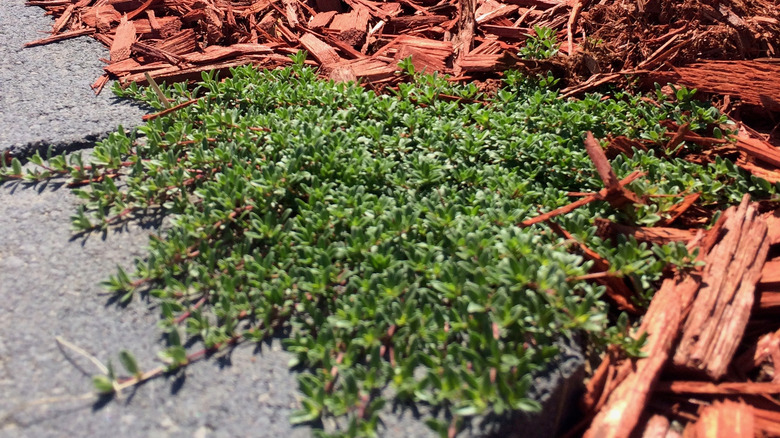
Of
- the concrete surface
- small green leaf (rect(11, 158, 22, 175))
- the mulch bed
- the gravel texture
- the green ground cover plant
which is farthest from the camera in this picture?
the gravel texture

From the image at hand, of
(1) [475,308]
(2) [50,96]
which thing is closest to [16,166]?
(2) [50,96]

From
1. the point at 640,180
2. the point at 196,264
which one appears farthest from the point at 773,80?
the point at 196,264

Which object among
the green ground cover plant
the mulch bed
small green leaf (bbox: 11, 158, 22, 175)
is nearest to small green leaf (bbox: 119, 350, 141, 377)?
the green ground cover plant

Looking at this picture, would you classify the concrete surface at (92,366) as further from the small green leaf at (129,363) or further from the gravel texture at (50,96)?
the gravel texture at (50,96)

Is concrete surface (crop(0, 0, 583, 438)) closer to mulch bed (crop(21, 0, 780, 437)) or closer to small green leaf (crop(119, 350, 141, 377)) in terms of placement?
small green leaf (crop(119, 350, 141, 377))

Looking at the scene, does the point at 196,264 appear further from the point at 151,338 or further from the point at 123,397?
the point at 123,397
